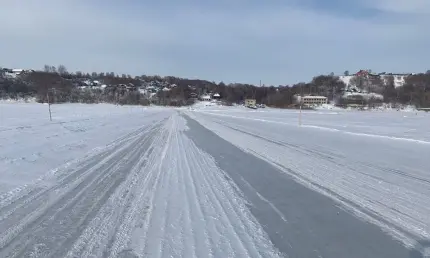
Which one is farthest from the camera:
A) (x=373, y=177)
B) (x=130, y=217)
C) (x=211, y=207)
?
(x=373, y=177)

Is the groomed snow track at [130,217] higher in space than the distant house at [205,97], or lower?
higher

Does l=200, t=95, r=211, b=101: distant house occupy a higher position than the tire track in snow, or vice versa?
the tire track in snow

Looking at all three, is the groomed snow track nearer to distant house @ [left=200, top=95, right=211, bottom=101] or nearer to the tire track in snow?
the tire track in snow

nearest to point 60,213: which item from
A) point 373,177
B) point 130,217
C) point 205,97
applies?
point 130,217

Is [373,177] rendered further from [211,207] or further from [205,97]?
[205,97]

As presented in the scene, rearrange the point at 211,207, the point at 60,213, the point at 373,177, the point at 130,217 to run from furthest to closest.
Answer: the point at 373,177 → the point at 211,207 → the point at 60,213 → the point at 130,217

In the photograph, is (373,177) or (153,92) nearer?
(373,177)

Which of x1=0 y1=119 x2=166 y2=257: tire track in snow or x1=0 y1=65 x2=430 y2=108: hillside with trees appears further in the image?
x1=0 y1=65 x2=430 y2=108: hillside with trees

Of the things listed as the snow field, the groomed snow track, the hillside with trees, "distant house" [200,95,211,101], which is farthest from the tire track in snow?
"distant house" [200,95,211,101]

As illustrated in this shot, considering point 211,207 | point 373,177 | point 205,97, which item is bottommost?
point 205,97

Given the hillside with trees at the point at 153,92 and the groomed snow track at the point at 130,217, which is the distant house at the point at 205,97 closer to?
the hillside with trees at the point at 153,92

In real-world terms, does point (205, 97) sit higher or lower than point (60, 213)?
lower

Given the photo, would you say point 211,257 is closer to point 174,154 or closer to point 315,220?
point 315,220

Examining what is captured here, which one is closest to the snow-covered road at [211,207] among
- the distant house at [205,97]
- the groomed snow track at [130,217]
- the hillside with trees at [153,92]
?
the groomed snow track at [130,217]
